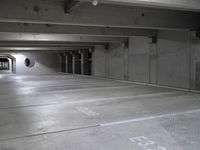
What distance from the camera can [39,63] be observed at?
63.1 ft

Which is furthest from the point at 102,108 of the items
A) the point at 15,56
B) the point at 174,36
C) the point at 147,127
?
the point at 15,56

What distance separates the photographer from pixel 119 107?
4.50m

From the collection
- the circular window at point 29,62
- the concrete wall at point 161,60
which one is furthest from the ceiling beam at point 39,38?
the circular window at point 29,62

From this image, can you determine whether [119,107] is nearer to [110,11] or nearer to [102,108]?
[102,108]

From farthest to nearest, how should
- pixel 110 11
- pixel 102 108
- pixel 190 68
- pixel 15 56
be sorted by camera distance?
pixel 15 56 → pixel 190 68 → pixel 110 11 → pixel 102 108

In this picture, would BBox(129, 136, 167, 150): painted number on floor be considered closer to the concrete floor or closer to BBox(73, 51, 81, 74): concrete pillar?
the concrete floor

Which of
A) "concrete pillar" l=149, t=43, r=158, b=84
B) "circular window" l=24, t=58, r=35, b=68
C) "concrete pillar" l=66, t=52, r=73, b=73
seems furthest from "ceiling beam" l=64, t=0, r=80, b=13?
"circular window" l=24, t=58, r=35, b=68

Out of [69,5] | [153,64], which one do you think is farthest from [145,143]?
[153,64]

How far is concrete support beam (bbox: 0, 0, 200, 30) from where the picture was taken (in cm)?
452

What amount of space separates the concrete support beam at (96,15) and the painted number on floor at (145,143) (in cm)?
340

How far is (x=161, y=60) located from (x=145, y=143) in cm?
618

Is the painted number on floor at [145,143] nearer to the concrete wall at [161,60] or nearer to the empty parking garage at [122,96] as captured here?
the empty parking garage at [122,96]

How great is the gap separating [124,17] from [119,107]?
248 cm

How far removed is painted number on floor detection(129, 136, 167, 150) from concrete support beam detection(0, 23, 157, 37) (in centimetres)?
521
